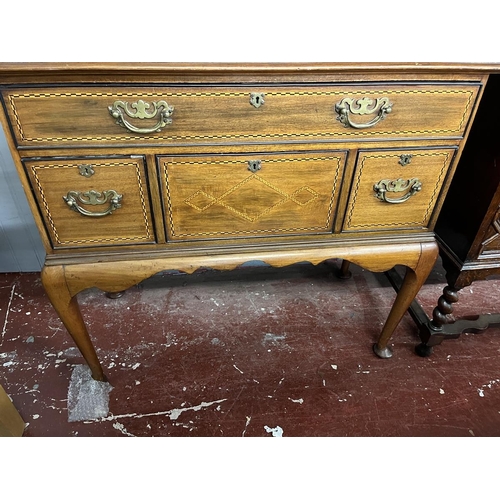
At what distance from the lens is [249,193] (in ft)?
3.44

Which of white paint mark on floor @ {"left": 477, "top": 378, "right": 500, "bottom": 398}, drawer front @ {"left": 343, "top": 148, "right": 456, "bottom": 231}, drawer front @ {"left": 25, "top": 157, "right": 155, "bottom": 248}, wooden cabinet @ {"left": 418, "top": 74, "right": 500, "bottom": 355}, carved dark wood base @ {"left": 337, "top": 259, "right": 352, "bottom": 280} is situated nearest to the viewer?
drawer front @ {"left": 25, "top": 157, "right": 155, "bottom": 248}

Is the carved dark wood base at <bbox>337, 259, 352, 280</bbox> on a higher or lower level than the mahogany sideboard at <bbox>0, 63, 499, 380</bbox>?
lower

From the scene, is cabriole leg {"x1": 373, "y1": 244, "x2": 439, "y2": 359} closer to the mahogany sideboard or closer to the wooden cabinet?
the mahogany sideboard

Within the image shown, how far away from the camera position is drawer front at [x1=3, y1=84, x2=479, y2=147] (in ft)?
2.82

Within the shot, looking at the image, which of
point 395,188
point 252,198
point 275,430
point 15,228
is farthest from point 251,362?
point 15,228

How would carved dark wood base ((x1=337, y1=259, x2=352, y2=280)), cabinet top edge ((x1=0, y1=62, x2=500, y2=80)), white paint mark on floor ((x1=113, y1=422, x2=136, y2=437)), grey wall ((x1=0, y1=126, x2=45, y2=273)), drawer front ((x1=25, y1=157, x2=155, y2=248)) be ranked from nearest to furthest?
cabinet top edge ((x1=0, y1=62, x2=500, y2=80)) → drawer front ((x1=25, y1=157, x2=155, y2=248)) → white paint mark on floor ((x1=113, y1=422, x2=136, y2=437)) → grey wall ((x1=0, y1=126, x2=45, y2=273)) → carved dark wood base ((x1=337, y1=259, x2=352, y2=280))

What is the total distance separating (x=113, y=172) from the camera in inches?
37.9

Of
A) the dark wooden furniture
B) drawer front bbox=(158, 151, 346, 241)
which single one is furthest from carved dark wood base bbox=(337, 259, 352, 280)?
drawer front bbox=(158, 151, 346, 241)

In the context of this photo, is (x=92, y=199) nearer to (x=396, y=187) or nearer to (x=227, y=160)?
(x=227, y=160)

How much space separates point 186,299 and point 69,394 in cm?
62

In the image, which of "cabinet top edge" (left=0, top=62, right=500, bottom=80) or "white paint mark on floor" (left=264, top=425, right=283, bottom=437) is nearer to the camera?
"cabinet top edge" (left=0, top=62, right=500, bottom=80)

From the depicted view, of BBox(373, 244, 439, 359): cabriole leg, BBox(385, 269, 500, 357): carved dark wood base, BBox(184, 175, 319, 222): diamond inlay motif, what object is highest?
BBox(184, 175, 319, 222): diamond inlay motif

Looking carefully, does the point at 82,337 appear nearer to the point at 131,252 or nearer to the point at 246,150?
the point at 131,252

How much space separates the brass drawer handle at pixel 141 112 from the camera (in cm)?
87
